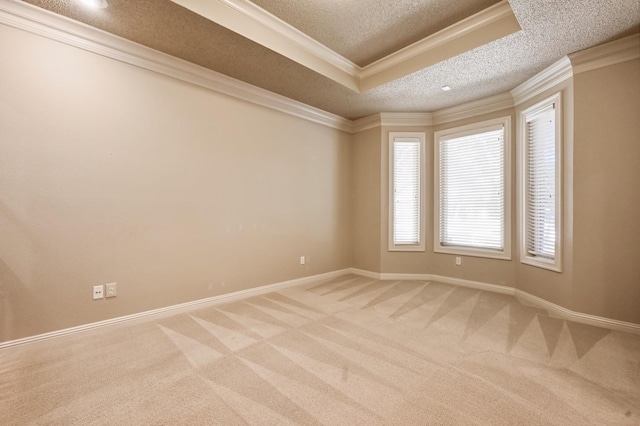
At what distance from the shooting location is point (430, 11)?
2721 millimetres

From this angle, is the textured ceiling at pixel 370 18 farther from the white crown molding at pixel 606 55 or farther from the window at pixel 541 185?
the window at pixel 541 185

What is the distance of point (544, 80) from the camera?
3.34 m

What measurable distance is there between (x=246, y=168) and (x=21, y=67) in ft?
6.97

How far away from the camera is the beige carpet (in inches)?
62.5

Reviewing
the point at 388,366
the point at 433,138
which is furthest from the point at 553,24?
the point at 388,366

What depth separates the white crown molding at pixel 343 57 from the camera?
2.56 meters

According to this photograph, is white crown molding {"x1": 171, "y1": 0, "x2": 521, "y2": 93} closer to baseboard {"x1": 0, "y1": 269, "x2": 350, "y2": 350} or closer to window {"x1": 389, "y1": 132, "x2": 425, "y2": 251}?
window {"x1": 389, "y1": 132, "x2": 425, "y2": 251}

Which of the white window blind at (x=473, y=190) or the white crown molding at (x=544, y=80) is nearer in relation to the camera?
the white crown molding at (x=544, y=80)

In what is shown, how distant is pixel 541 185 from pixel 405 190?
1.84 m

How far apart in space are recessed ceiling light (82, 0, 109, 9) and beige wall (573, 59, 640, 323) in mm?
4527

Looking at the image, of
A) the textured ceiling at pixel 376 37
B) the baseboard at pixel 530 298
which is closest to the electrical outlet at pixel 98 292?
the textured ceiling at pixel 376 37

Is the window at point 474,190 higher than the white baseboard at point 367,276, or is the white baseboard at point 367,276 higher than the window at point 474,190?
the window at point 474,190

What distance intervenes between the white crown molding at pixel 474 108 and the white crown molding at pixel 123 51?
2477 millimetres

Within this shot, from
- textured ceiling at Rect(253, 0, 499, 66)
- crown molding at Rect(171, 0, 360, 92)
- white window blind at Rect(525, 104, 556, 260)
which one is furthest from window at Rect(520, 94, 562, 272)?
crown molding at Rect(171, 0, 360, 92)
